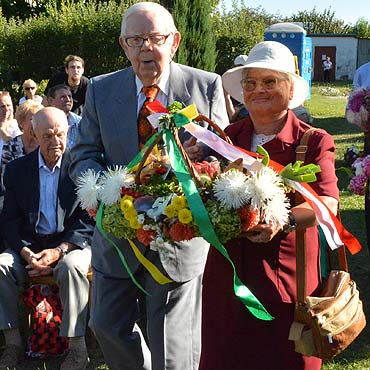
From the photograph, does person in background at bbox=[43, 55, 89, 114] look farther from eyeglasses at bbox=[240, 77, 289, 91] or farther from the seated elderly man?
eyeglasses at bbox=[240, 77, 289, 91]

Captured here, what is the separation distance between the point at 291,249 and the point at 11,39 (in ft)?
66.0

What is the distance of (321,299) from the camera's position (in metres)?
3.07

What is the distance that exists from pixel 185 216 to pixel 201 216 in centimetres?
7

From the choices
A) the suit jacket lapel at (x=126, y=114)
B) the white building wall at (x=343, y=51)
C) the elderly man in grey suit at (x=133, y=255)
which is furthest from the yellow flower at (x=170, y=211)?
the white building wall at (x=343, y=51)

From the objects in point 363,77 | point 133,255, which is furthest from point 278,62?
point 363,77

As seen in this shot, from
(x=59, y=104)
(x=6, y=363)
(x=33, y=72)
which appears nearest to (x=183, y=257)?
(x=6, y=363)

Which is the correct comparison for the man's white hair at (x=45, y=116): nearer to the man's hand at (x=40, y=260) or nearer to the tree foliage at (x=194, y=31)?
the man's hand at (x=40, y=260)

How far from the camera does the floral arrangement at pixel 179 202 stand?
9.48 feet

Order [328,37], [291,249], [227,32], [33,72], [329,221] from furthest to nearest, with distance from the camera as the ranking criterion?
1. [328,37]
2. [227,32]
3. [33,72]
4. [291,249]
5. [329,221]

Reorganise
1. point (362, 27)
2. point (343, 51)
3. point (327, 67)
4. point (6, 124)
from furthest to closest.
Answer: point (362, 27) < point (343, 51) < point (327, 67) < point (6, 124)

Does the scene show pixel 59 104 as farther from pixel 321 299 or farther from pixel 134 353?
pixel 321 299

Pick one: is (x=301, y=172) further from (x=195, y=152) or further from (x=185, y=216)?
(x=195, y=152)

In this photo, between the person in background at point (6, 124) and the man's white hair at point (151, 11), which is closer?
the man's white hair at point (151, 11)

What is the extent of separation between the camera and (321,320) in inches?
117
